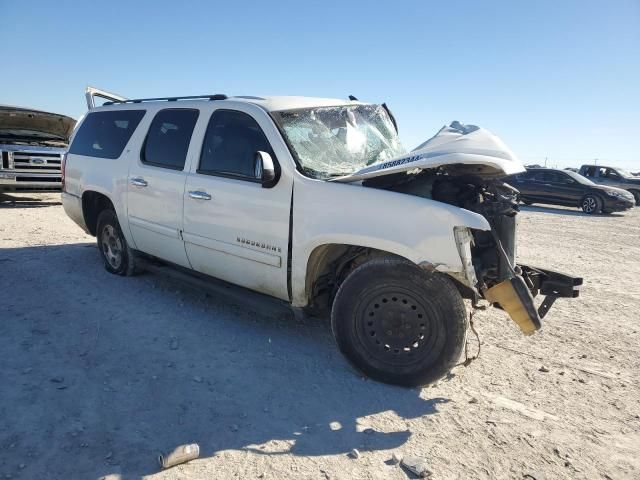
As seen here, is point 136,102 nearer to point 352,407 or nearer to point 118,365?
point 118,365

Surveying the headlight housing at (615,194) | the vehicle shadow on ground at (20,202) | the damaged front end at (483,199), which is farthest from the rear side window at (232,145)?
the headlight housing at (615,194)

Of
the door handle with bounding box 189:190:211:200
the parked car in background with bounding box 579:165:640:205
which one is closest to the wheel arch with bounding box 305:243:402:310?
the door handle with bounding box 189:190:211:200

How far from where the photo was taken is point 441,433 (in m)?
2.79

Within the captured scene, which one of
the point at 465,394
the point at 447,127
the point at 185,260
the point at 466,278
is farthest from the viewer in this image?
the point at 185,260

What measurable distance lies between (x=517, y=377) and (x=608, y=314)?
2.19 metres

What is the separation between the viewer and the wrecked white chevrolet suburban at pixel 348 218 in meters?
3.12

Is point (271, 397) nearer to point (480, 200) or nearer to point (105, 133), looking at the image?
point (480, 200)

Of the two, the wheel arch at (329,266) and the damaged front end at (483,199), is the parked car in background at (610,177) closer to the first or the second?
the damaged front end at (483,199)

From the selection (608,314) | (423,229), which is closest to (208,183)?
(423,229)

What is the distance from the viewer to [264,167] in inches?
137

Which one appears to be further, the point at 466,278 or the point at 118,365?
the point at 118,365

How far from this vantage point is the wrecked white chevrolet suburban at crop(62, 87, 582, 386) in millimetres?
3119

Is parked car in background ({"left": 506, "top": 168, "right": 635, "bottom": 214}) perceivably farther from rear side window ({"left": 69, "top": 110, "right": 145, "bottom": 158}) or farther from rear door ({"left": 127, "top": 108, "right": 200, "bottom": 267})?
rear door ({"left": 127, "top": 108, "right": 200, "bottom": 267})

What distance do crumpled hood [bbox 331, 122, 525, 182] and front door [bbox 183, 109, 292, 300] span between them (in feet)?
2.03
